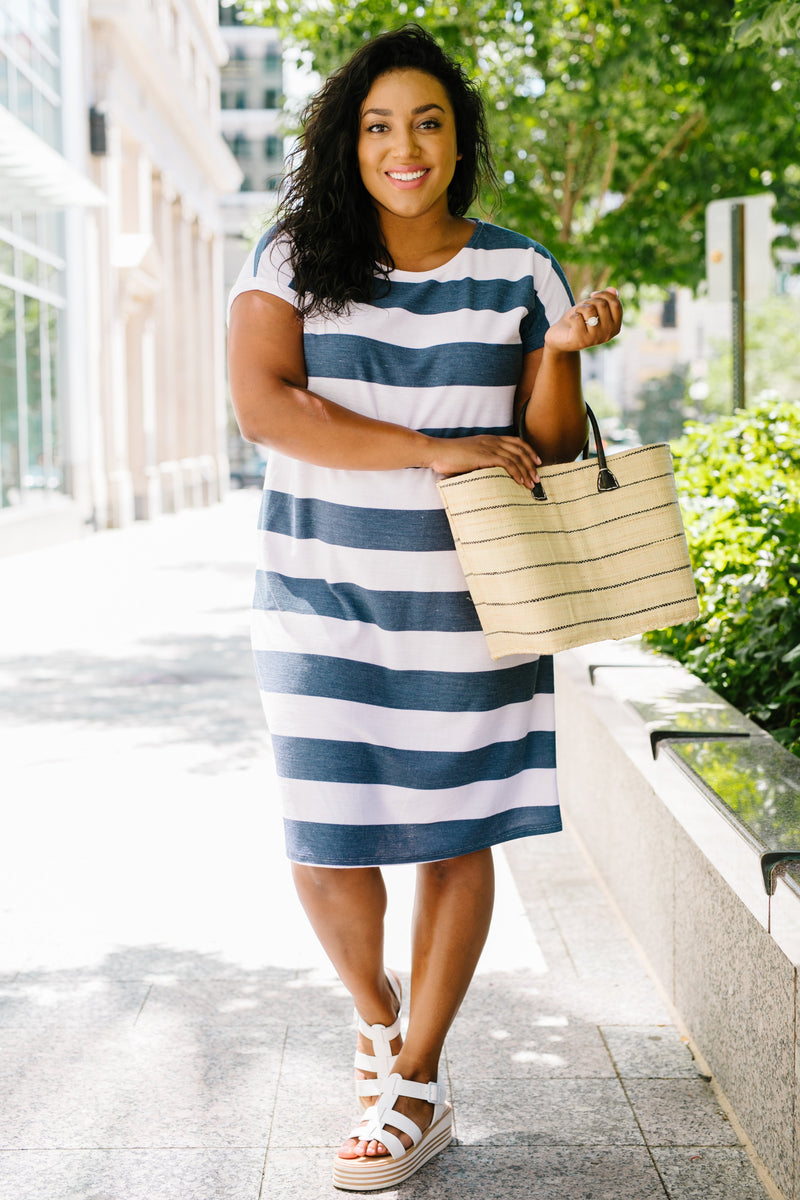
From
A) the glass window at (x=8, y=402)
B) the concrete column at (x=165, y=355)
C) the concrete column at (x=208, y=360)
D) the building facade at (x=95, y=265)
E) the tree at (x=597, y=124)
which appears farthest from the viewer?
the concrete column at (x=208, y=360)

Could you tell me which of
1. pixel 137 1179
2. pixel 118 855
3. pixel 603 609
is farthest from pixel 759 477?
pixel 137 1179

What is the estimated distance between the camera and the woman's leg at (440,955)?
2611 millimetres

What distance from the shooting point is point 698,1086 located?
116 inches

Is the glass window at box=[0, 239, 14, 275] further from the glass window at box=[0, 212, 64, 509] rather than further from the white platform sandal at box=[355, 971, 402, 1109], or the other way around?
the white platform sandal at box=[355, 971, 402, 1109]

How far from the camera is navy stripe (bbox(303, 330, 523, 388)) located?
244cm

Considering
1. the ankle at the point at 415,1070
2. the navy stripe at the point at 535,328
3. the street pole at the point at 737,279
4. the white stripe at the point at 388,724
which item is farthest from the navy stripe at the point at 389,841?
the street pole at the point at 737,279

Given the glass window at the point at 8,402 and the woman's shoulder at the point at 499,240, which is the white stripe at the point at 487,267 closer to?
the woman's shoulder at the point at 499,240

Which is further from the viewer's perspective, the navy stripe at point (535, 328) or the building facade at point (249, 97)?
the building facade at point (249, 97)

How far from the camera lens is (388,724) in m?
2.50

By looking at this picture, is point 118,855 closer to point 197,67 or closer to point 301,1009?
point 301,1009

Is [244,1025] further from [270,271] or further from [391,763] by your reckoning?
[270,271]

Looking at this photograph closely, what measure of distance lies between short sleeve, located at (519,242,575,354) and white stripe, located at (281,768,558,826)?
810mm

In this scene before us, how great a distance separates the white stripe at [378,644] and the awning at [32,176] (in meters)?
12.5

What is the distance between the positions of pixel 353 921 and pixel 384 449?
2.93 feet
